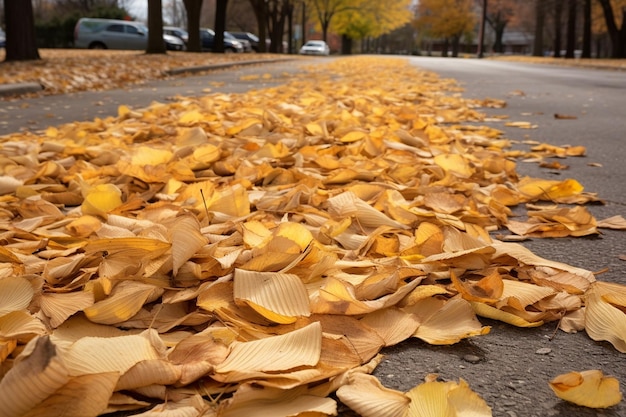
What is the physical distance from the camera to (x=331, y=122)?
3.41 meters

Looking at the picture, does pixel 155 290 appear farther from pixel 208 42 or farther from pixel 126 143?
pixel 208 42

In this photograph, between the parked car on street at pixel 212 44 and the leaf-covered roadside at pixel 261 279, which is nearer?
the leaf-covered roadside at pixel 261 279

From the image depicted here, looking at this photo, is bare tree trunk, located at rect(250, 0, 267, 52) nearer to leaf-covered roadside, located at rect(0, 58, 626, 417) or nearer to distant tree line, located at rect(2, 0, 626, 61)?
distant tree line, located at rect(2, 0, 626, 61)

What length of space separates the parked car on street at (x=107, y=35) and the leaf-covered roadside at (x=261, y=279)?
29270 mm

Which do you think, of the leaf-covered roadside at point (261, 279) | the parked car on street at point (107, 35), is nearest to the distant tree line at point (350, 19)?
the parked car on street at point (107, 35)

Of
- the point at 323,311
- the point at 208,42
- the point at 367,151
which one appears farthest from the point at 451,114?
the point at 208,42

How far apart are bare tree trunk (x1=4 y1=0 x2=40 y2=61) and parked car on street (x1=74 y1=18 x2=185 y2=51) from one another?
18.7 m

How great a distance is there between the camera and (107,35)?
1164 inches

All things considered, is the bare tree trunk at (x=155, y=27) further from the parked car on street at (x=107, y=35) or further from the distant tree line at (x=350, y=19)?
the parked car on street at (x=107, y=35)

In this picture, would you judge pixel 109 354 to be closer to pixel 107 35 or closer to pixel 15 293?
pixel 15 293

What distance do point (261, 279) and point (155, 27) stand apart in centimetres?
1790

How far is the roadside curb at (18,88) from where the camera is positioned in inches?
265

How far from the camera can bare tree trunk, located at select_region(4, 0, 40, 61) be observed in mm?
11070

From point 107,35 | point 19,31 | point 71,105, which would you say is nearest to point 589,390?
point 71,105
